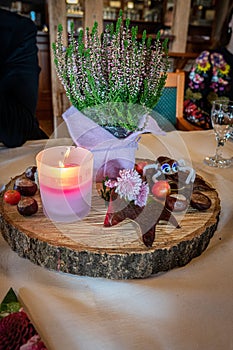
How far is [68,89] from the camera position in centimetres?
68

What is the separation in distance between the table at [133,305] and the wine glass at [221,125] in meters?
0.41

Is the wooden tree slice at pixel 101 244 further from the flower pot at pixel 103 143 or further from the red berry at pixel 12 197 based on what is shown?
the flower pot at pixel 103 143

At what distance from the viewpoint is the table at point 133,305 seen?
0.42 metres

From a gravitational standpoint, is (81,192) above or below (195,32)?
below

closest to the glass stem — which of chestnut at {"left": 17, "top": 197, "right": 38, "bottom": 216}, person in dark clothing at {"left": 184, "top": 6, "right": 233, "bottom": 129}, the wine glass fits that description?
the wine glass

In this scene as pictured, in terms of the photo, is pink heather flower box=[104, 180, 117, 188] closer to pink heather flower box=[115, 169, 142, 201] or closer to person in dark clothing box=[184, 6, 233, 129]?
pink heather flower box=[115, 169, 142, 201]

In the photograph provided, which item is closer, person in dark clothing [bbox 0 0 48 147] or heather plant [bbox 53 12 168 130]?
heather plant [bbox 53 12 168 130]

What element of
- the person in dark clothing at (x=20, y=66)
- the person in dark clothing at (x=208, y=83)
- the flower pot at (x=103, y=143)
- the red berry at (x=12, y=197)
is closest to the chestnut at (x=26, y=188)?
the red berry at (x=12, y=197)

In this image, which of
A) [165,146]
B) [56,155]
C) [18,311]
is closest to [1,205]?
[56,155]

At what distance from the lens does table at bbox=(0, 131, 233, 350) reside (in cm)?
42

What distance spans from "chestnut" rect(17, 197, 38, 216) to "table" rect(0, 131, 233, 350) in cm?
7

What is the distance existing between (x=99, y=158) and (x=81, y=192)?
14 centimetres

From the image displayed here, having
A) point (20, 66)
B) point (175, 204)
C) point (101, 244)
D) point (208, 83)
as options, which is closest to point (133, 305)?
point (101, 244)

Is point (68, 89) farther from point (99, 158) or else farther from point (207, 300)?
point (207, 300)
